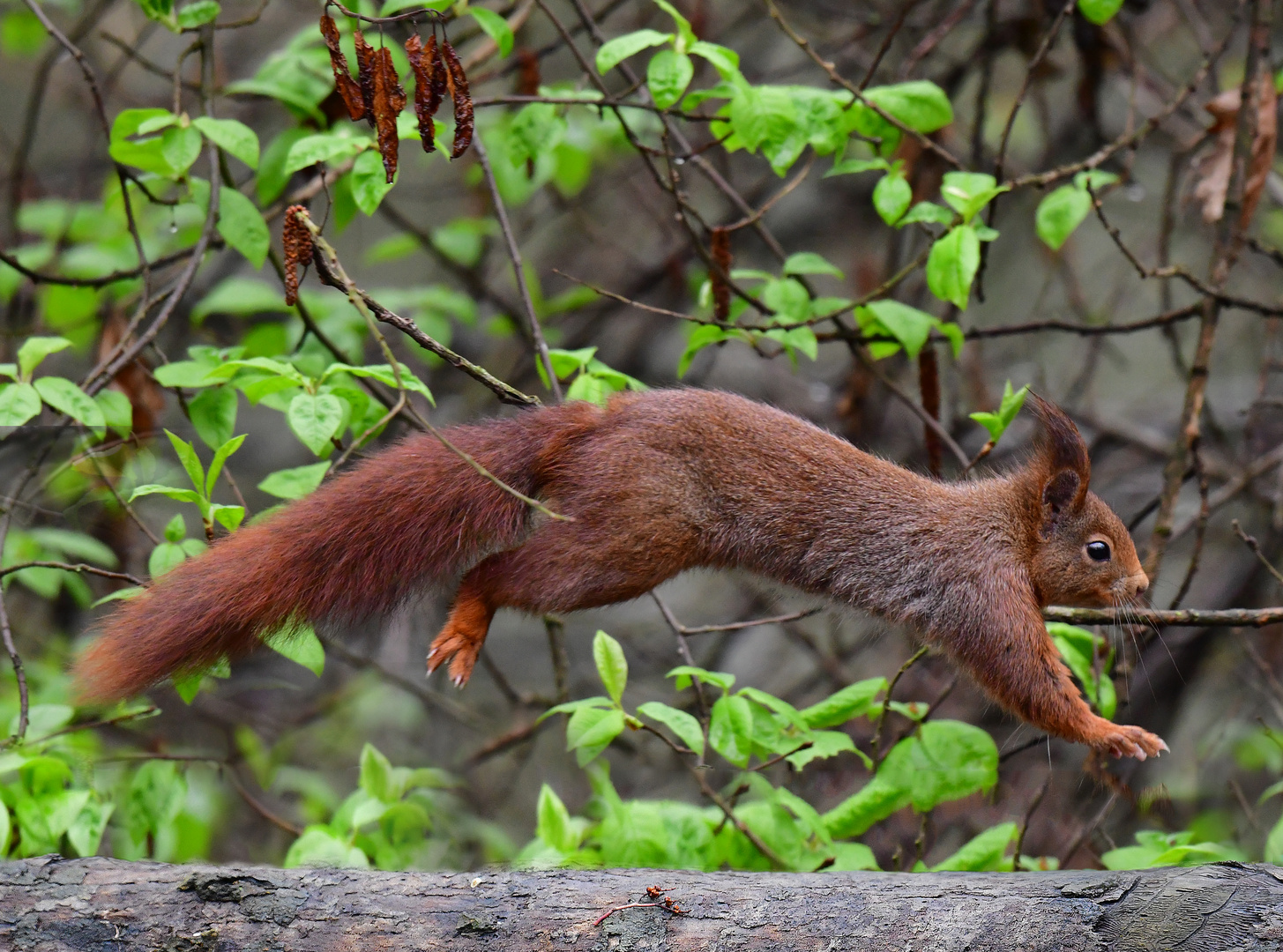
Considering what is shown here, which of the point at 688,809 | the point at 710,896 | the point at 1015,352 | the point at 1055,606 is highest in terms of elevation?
the point at 1015,352

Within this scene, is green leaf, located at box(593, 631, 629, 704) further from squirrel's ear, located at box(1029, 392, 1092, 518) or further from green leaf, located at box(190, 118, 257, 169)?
green leaf, located at box(190, 118, 257, 169)

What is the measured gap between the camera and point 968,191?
294 cm

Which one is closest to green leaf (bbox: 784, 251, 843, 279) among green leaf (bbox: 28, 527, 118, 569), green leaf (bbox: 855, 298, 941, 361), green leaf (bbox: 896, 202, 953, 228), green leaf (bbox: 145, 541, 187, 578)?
green leaf (bbox: 855, 298, 941, 361)

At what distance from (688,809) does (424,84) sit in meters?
1.62

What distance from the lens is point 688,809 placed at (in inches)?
106

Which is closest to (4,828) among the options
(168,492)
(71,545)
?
(168,492)

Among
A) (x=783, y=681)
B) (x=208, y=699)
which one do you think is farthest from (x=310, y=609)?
(x=783, y=681)

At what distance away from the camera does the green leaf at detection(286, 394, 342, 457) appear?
7.55ft

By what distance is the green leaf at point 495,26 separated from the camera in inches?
115

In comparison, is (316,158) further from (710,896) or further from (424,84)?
(710,896)

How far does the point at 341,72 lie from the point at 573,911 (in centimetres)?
150

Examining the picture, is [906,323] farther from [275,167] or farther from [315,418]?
[275,167]

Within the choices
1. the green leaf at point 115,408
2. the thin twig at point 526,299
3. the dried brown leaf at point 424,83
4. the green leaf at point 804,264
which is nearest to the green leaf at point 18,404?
the green leaf at point 115,408

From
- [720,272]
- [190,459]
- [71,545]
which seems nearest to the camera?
[190,459]
